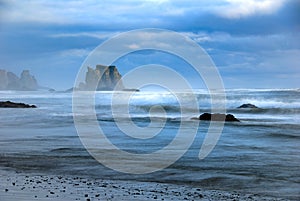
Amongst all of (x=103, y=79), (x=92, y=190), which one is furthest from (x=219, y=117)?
(x=103, y=79)

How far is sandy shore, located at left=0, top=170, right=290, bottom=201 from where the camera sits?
24.3 feet

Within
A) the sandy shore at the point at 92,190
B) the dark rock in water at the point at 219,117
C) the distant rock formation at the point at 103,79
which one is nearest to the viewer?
the sandy shore at the point at 92,190

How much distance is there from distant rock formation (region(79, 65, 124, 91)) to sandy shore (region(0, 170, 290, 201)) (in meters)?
107

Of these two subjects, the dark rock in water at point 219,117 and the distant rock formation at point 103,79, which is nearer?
the dark rock in water at point 219,117

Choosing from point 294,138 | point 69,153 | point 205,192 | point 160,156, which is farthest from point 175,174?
point 294,138

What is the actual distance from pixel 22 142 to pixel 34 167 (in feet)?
19.7

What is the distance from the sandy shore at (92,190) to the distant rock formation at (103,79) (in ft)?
351

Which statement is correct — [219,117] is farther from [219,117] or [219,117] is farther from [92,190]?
[92,190]

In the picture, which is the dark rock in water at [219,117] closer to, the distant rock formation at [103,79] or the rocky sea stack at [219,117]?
the rocky sea stack at [219,117]

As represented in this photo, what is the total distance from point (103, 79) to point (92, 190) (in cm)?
11237

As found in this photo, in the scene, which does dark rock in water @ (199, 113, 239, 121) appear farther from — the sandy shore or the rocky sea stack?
the sandy shore

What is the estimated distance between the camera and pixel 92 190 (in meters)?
8.06

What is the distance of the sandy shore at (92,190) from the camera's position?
741 cm

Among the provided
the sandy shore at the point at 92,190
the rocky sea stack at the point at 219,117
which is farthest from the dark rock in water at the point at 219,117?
the sandy shore at the point at 92,190
